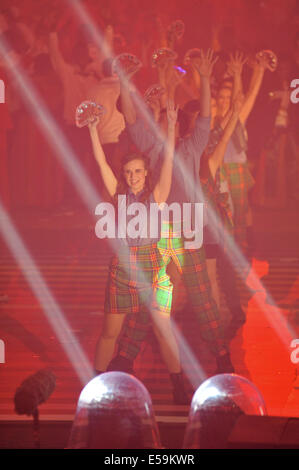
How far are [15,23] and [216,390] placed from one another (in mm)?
8189

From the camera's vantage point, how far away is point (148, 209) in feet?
15.3

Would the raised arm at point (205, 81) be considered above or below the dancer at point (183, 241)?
above

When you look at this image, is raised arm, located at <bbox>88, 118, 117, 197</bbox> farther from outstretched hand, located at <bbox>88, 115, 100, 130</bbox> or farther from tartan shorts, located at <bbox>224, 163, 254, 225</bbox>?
tartan shorts, located at <bbox>224, 163, 254, 225</bbox>

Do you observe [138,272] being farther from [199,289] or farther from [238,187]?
[238,187]

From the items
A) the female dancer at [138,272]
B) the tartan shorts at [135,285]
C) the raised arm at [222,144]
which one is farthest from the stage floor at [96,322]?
the raised arm at [222,144]

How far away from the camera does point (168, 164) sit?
15.4 feet

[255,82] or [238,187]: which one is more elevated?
[255,82]

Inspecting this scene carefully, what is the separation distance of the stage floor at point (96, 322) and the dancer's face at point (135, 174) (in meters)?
1.21

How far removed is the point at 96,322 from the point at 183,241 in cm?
174

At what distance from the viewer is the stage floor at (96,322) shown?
4883mm

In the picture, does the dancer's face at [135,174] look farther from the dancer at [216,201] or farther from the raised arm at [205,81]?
the dancer at [216,201]

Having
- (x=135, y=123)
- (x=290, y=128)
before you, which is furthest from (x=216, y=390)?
(x=290, y=128)

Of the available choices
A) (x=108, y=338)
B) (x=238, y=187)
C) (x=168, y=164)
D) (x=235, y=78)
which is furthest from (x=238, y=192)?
(x=108, y=338)

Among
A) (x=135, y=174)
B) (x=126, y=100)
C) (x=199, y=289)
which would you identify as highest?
(x=126, y=100)
